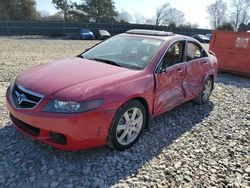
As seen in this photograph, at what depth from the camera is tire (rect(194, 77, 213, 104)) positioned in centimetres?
551

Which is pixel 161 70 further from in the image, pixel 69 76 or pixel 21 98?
pixel 21 98

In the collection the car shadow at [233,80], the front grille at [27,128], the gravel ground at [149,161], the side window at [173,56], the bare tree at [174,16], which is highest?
the bare tree at [174,16]

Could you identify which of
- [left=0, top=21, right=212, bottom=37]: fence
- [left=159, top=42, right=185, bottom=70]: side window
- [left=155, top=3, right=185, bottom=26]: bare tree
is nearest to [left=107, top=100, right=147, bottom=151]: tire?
[left=159, top=42, right=185, bottom=70]: side window

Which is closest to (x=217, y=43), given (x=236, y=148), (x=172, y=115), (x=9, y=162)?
(x=172, y=115)

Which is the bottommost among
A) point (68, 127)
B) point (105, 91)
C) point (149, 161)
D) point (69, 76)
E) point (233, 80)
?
point (149, 161)

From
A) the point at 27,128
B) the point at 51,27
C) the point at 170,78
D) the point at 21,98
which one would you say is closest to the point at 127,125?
the point at 170,78

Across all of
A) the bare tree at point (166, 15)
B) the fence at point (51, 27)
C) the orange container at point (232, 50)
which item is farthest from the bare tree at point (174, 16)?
the orange container at point (232, 50)

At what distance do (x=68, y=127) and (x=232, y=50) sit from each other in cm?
792

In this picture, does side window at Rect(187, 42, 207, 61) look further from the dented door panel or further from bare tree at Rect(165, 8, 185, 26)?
bare tree at Rect(165, 8, 185, 26)

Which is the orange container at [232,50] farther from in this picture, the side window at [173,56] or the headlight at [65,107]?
the headlight at [65,107]

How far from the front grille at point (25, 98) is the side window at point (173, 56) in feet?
6.08

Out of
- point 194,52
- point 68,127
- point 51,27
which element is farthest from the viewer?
point 51,27

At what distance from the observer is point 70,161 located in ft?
10.6

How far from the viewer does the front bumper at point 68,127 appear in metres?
2.89
